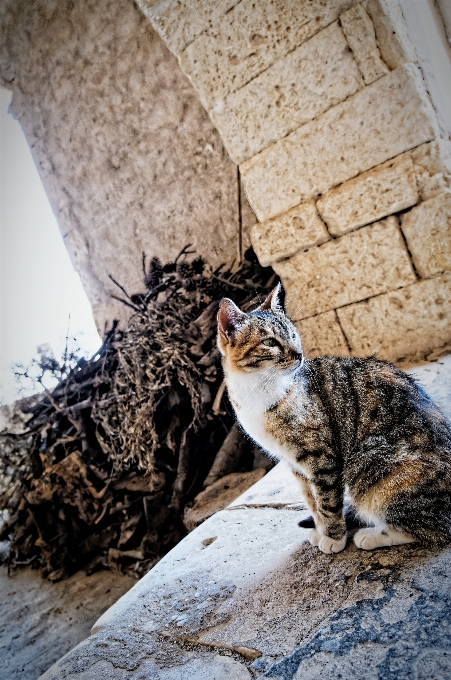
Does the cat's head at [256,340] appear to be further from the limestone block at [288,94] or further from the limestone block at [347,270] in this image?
the limestone block at [288,94]

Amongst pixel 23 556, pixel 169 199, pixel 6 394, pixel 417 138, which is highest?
pixel 169 199

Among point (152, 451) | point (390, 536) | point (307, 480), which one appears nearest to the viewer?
point (390, 536)

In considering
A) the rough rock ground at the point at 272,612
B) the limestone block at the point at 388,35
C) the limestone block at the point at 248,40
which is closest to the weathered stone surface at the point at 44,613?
the rough rock ground at the point at 272,612

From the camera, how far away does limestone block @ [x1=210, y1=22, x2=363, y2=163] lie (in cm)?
281

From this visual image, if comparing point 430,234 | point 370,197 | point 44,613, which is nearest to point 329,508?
point 430,234

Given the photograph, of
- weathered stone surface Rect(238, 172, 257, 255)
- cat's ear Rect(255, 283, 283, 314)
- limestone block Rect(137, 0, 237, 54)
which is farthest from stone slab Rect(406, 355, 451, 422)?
limestone block Rect(137, 0, 237, 54)

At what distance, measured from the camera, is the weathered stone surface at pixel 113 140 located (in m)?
4.39

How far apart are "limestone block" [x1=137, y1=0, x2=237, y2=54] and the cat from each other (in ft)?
8.64

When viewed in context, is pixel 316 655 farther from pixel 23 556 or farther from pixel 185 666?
pixel 23 556

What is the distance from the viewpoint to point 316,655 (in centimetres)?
109

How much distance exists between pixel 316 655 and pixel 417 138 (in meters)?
2.85

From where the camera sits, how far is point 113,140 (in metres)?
4.95

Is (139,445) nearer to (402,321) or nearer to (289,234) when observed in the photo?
(289,234)

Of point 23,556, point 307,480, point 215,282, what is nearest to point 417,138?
point 215,282
